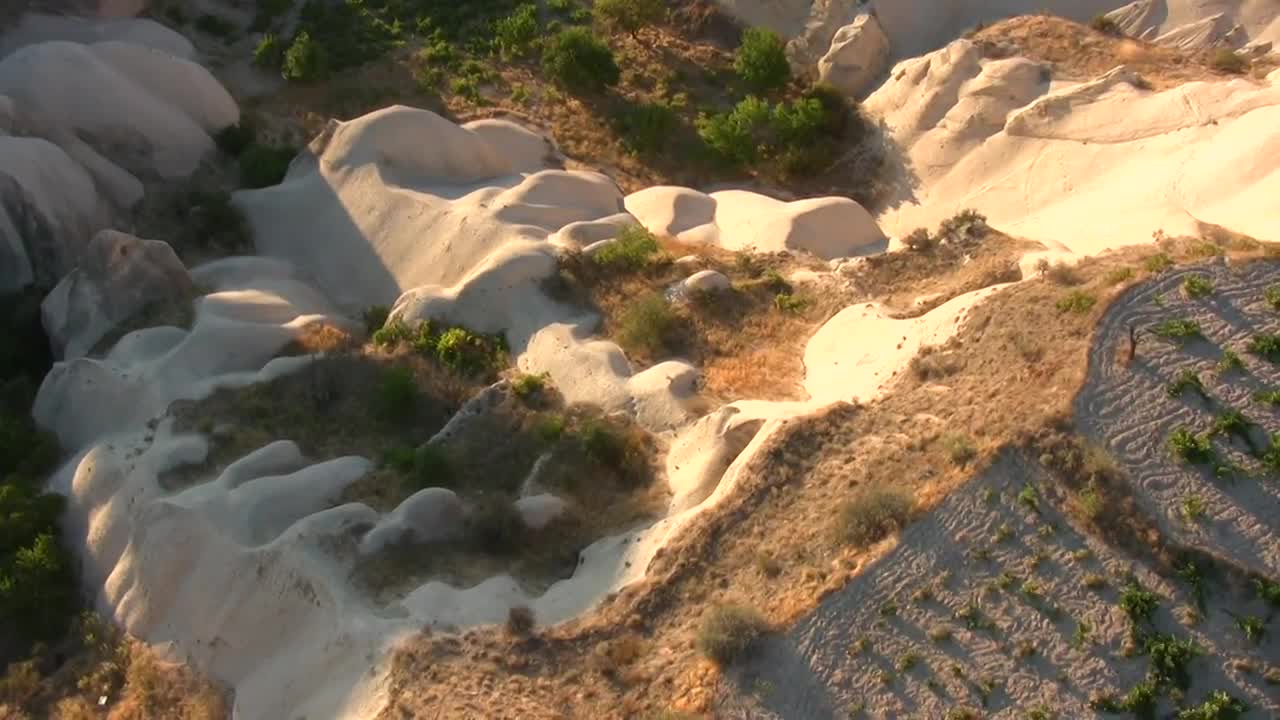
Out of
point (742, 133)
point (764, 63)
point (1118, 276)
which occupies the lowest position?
point (742, 133)

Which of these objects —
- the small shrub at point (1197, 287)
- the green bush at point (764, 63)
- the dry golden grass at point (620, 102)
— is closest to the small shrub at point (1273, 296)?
the small shrub at point (1197, 287)

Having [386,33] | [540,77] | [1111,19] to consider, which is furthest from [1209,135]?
[386,33]

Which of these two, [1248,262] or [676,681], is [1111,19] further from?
[676,681]

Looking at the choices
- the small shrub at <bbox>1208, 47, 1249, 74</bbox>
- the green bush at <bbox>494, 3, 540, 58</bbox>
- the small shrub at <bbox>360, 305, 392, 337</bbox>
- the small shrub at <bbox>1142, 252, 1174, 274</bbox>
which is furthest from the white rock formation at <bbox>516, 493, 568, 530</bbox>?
the small shrub at <bbox>1208, 47, 1249, 74</bbox>

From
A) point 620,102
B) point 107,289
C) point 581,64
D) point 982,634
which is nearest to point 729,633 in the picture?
point 982,634

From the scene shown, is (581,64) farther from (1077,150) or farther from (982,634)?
(982,634)
